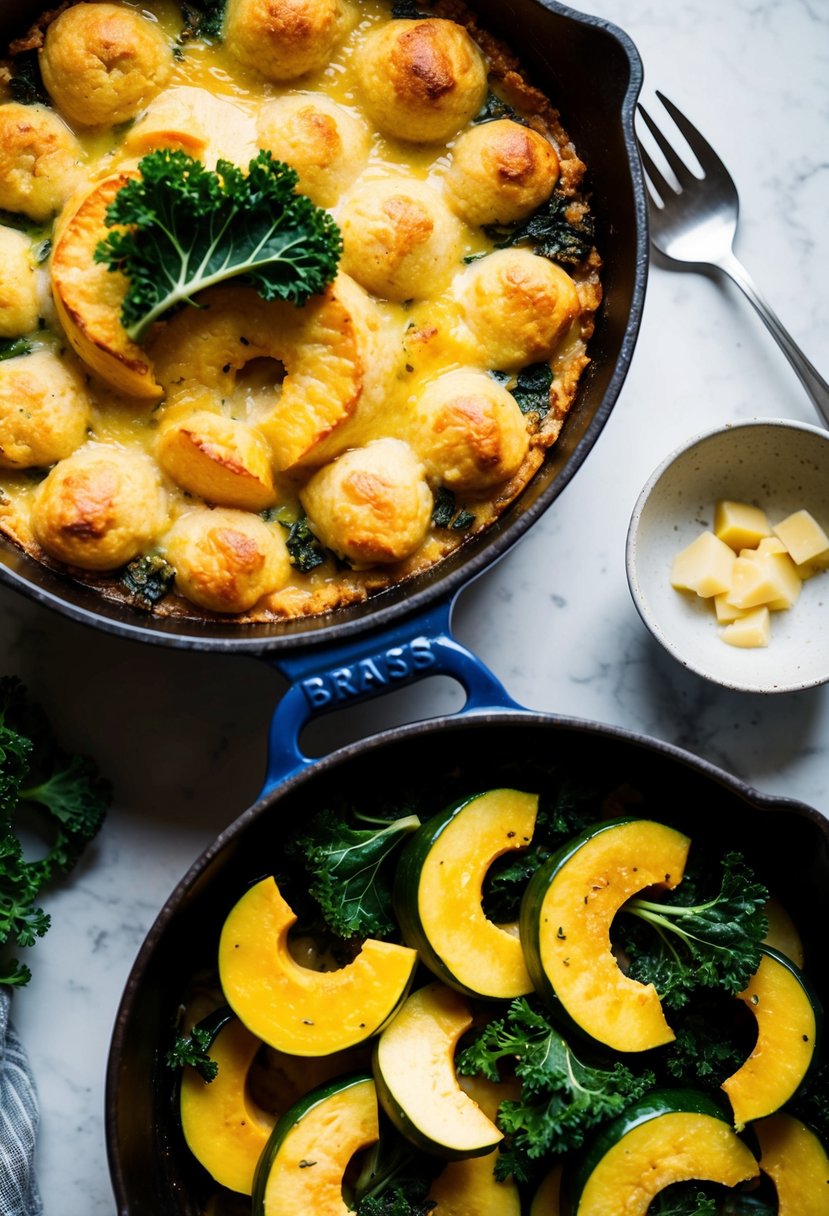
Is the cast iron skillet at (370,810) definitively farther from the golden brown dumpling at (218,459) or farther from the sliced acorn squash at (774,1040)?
the golden brown dumpling at (218,459)

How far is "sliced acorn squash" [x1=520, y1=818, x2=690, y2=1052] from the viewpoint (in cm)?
268

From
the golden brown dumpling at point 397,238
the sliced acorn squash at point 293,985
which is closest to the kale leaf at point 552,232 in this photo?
the golden brown dumpling at point 397,238

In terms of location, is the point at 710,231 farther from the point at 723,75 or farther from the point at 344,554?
the point at 344,554

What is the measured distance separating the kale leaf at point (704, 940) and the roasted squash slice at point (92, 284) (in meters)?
1.70

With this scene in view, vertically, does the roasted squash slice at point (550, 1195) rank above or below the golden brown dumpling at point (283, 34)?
below

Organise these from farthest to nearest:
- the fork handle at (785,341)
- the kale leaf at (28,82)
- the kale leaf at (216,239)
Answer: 1. the fork handle at (785,341)
2. the kale leaf at (28,82)
3. the kale leaf at (216,239)

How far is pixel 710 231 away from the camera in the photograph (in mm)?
3334

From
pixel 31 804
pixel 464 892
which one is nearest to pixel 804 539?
pixel 464 892

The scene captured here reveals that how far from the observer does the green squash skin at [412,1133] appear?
2656 mm

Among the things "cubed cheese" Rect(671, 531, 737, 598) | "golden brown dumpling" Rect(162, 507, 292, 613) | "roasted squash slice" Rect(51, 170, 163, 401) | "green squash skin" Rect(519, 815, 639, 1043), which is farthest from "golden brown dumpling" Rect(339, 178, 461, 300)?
"green squash skin" Rect(519, 815, 639, 1043)

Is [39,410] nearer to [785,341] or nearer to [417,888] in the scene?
[417,888]

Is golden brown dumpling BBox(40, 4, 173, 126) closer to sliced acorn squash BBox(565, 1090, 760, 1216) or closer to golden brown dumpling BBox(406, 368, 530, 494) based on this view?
golden brown dumpling BBox(406, 368, 530, 494)

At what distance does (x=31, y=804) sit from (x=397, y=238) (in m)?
1.69

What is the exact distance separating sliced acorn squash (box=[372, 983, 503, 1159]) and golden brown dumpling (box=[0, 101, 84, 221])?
78.6 inches
